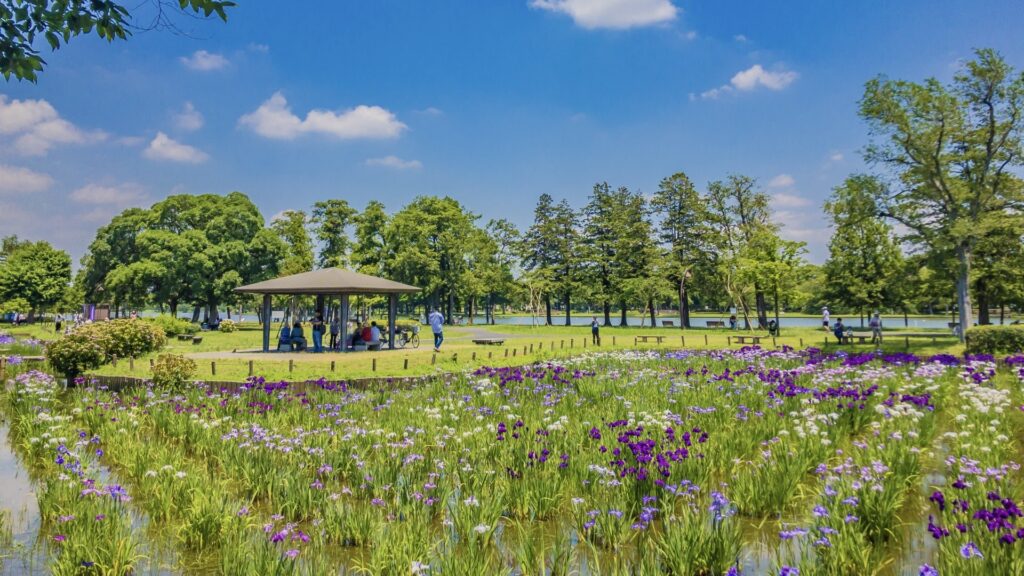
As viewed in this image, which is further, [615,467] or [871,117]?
[871,117]

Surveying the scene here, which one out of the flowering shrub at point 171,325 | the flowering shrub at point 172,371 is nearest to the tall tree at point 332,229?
the flowering shrub at point 171,325

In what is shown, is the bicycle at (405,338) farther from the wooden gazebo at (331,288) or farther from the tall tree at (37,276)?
the tall tree at (37,276)

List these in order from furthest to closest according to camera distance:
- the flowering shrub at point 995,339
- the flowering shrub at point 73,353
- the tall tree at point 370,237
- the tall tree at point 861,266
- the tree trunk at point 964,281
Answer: the tall tree at point 370,237 < the tall tree at point 861,266 < the tree trunk at point 964,281 < the flowering shrub at point 995,339 < the flowering shrub at point 73,353

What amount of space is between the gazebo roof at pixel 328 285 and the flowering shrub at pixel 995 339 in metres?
21.7

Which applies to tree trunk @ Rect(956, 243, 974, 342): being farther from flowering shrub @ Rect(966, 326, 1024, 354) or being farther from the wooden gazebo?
the wooden gazebo

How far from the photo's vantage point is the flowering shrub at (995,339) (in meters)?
17.4

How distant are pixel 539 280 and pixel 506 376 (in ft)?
144

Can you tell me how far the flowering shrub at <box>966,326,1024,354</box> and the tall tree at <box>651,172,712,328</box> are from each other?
102 feet

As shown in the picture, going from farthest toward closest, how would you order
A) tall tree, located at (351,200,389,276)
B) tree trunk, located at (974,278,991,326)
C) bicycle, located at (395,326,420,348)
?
tall tree, located at (351,200,389,276)
tree trunk, located at (974,278,991,326)
bicycle, located at (395,326,420,348)

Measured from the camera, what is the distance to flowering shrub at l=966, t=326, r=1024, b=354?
17359 mm

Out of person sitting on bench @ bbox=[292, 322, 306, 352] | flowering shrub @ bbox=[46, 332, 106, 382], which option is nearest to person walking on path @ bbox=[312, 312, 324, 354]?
person sitting on bench @ bbox=[292, 322, 306, 352]

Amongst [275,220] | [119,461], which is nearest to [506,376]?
[119,461]

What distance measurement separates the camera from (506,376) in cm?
1134

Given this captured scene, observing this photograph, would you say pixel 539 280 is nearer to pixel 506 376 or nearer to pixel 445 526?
pixel 506 376
